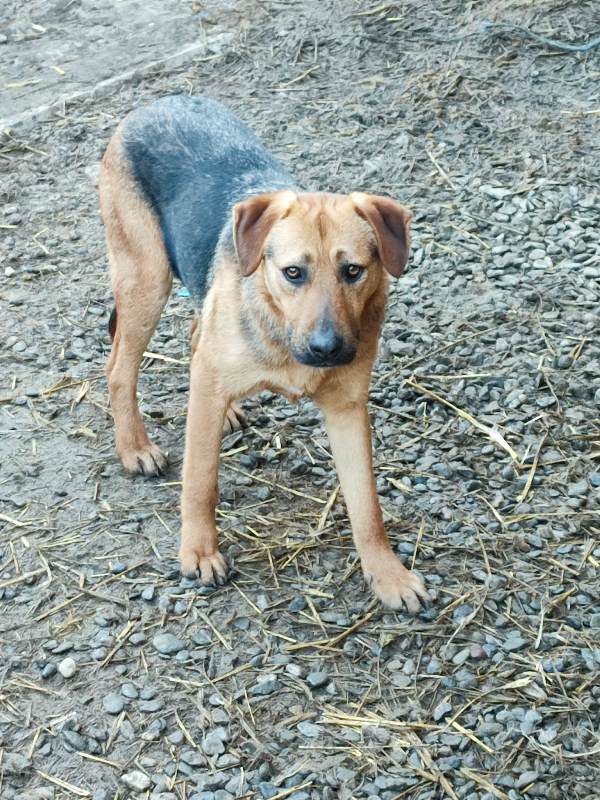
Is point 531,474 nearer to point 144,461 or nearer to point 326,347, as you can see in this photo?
point 326,347

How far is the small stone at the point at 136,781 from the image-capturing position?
14.0 ft

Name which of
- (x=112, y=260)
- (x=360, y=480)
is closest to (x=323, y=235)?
(x=360, y=480)

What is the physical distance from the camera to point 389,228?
4742 millimetres

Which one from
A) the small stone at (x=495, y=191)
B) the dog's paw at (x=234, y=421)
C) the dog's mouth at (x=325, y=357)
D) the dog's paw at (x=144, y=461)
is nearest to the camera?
the dog's mouth at (x=325, y=357)

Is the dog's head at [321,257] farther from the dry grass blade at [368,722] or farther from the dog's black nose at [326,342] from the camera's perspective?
the dry grass blade at [368,722]

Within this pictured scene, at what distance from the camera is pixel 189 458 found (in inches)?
204

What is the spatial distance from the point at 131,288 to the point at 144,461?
91cm

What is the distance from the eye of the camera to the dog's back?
5492 millimetres

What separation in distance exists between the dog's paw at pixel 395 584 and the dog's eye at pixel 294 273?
4.58 feet

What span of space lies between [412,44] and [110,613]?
666cm

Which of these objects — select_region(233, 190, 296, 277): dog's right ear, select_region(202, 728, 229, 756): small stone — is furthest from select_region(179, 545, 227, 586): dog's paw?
select_region(233, 190, 296, 277): dog's right ear

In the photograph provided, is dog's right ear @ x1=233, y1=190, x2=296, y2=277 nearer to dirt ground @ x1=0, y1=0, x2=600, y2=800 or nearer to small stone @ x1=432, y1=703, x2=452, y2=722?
dirt ground @ x1=0, y1=0, x2=600, y2=800

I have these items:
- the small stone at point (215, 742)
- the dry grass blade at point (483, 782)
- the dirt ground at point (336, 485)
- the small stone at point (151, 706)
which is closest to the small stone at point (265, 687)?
the dirt ground at point (336, 485)

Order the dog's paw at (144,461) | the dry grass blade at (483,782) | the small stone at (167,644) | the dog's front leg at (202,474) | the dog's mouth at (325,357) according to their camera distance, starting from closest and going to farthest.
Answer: the dry grass blade at (483,782) < the dog's mouth at (325,357) < the small stone at (167,644) < the dog's front leg at (202,474) < the dog's paw at (144,461)
